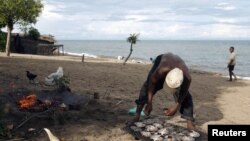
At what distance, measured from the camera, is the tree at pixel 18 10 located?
27156 mm

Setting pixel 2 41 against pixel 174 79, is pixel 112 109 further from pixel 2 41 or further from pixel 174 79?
pixel 2 41

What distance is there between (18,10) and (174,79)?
892 inches

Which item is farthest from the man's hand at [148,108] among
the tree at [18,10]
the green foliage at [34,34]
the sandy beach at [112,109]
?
the green foliage at [34,34]

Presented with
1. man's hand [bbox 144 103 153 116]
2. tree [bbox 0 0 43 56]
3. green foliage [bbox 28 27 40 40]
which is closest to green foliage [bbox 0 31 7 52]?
green foliage [bbox 28 27 40 40]

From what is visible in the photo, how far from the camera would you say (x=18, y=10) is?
27625 mm

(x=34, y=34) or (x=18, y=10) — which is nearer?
(x=18, y=10)

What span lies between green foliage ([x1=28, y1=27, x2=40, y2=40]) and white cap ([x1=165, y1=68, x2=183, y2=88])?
113ft

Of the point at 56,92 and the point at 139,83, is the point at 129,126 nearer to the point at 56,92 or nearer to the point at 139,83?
the point at 56,92

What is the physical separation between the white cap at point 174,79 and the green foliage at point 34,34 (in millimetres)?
34412

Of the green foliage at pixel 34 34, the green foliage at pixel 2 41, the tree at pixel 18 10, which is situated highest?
the tree at pixel 18 10

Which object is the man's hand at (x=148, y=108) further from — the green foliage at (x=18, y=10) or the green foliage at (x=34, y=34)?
the green foliage at (x=34, y=34)

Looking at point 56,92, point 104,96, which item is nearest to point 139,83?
point 104,96

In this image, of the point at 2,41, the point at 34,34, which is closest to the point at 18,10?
the point at 2,41

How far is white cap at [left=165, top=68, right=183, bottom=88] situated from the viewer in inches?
285
